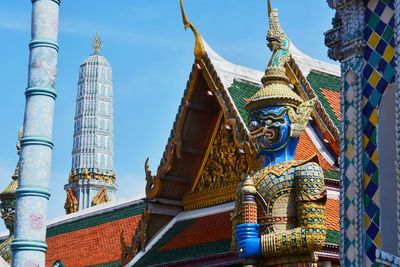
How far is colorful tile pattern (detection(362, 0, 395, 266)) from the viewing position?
8008mm

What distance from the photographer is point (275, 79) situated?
12.0 m

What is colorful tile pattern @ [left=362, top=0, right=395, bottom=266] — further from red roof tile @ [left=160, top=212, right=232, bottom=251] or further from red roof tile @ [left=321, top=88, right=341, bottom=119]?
red roof tile @ [left=321, top=88, right=341, bottom=119]

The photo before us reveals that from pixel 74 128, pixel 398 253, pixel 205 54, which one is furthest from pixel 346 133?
pixel 74 128

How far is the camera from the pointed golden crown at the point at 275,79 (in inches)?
460

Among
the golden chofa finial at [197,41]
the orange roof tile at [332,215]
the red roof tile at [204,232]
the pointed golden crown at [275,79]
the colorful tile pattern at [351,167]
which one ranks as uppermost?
the golden chofa finial at [197,41]

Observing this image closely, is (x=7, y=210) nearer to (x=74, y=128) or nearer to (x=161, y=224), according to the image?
(x=161, y=224)

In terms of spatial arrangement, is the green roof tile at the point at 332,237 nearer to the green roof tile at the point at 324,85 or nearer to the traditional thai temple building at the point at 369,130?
the green roof tile at the point at 324,85

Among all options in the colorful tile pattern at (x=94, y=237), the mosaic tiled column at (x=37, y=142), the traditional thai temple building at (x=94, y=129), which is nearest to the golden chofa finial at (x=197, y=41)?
the mosaic tiled column at (x=37, y=142)

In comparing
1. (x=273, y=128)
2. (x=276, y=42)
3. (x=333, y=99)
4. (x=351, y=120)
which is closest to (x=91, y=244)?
Answer: (x=333, y=99)

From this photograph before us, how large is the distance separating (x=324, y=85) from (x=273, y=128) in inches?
Answer: 180

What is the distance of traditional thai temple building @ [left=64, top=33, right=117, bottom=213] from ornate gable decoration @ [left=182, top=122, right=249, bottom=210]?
160 feet

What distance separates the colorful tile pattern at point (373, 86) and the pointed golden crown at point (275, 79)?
320cm

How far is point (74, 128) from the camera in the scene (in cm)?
7181

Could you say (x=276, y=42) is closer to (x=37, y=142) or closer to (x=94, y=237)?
(x=37, y=142)
